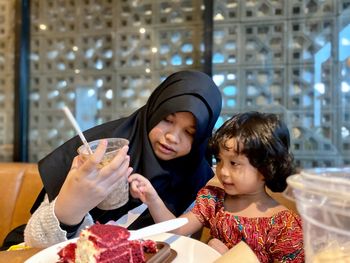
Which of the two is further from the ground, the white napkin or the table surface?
the table surface

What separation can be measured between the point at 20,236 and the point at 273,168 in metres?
0.94

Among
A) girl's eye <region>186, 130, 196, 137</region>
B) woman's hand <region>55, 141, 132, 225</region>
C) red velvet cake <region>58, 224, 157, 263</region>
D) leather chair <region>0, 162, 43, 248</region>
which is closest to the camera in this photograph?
red velvet cake <region>58, 224, 157, 263</region>

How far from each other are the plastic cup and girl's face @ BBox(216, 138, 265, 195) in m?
0.41

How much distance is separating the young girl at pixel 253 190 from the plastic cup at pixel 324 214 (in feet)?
1.28

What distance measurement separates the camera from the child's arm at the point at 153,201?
1.09m

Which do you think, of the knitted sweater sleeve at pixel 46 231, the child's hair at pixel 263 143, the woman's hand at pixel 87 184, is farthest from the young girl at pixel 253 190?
the knitted sweater sleeve at pixel 46 231

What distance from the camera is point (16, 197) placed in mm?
2002

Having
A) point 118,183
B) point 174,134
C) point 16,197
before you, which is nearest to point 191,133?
point 174,134

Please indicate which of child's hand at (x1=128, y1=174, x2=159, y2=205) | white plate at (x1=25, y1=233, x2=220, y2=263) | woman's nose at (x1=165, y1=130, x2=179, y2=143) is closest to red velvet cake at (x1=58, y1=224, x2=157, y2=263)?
white plate at (x1=25, y1=233, x2=220, y2=263)

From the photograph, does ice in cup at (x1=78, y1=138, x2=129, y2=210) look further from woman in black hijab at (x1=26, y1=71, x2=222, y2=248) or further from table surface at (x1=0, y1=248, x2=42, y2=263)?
table surface at (x1=0, y1=248, x2=42, y2=263)

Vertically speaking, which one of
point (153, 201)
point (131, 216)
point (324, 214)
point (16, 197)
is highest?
point (324, 214)

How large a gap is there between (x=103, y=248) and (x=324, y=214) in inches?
15.7

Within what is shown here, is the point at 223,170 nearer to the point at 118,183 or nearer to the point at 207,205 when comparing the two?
the point at 207,205

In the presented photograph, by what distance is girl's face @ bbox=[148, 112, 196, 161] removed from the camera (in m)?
1.21
